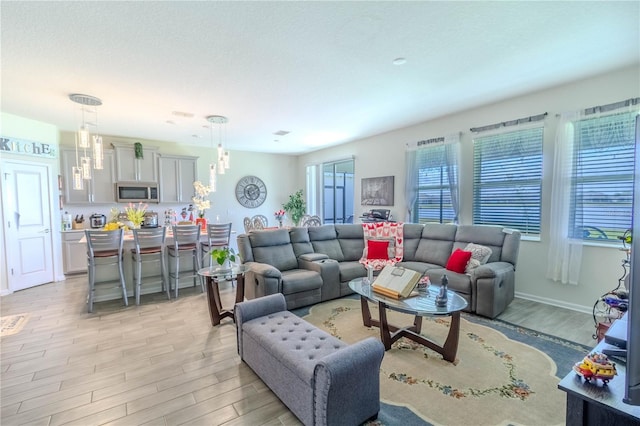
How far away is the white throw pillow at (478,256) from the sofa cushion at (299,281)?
1.96m

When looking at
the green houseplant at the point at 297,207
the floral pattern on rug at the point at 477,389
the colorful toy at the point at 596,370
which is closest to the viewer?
the colorful toy at the point at 596,370

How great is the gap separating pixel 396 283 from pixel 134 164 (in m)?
6.28

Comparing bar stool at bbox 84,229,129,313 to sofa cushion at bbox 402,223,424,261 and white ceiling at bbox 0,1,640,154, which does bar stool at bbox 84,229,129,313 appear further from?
sofa cushion at bbox 402,223,424,261

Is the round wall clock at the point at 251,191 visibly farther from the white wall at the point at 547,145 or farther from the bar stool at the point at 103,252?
the white wall at the point at 547,145

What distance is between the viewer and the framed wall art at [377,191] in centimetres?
602

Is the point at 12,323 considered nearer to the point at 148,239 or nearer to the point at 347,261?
the point at 148,239

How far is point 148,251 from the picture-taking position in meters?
4.30

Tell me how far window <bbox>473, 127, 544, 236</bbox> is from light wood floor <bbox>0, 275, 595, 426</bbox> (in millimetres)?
1247

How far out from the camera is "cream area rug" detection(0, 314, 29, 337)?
3207 millimetres

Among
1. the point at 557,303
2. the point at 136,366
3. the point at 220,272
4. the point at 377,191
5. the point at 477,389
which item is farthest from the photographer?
the point at 377,191

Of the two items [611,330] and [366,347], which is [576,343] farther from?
[366,347]

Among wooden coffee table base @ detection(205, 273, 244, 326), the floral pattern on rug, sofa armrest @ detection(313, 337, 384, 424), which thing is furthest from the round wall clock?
sofa armrest @ detection(313, 337, 384, 424)

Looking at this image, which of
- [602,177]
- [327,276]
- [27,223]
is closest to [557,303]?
[602,177]

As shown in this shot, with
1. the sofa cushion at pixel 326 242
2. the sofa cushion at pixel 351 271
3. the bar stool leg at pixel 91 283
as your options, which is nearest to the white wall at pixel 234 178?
the bar stool leg at pixel 91 283
